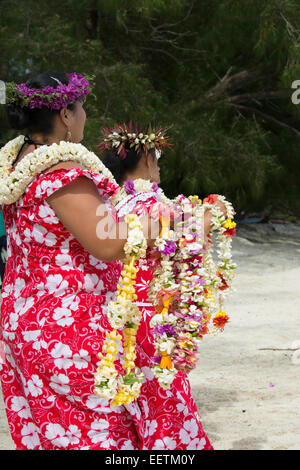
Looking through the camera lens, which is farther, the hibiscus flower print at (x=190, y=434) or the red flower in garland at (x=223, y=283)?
the red flower in garland at (x=223, y=283)

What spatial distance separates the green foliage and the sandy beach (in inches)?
78.6

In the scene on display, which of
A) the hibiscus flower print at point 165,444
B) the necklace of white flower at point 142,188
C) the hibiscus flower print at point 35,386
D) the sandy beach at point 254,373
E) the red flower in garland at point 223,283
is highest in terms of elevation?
the necklace of white flower at point 142,188

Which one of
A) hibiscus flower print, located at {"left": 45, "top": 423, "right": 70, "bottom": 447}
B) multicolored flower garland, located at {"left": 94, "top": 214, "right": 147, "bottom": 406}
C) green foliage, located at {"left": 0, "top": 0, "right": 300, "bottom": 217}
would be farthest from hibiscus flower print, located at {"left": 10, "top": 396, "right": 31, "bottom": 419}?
green foliage, located at {"left": 0, "top": 0, "right": 300, "bottom": 217}

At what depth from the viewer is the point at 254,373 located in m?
3.93

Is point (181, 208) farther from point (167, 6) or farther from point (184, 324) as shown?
point (167, 6)

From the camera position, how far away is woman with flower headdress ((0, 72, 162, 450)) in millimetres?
1675

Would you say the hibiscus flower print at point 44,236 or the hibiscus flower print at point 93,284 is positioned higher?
the hibiscus flower print at point 44,236

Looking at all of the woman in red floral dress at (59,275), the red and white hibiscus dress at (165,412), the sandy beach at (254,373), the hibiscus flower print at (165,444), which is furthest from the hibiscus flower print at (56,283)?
the sandy beach at (254,373)

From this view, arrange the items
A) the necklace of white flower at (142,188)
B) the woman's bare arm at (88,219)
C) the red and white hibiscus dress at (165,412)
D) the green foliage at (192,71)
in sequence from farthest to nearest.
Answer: the green foliage at (192,71) < the necklace of white flower at (142,188) < the red and white hibiscus dress at (165,412) < the woman's bare arm at (88,219)

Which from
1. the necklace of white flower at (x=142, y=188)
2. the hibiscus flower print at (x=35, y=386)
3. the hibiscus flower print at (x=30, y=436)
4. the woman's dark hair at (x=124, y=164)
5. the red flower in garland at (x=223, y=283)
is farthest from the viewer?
the woman's dark hair at (x=124, y=164)

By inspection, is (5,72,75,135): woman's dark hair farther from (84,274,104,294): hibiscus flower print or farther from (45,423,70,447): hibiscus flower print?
(45,423,70,447): hibiscus flower print

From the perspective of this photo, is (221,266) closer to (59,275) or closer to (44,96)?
(59,275)

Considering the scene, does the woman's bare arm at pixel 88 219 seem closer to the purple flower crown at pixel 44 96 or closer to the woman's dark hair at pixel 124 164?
the purple flower crown at pixel 44 96

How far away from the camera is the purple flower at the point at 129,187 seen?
2.57 meters
